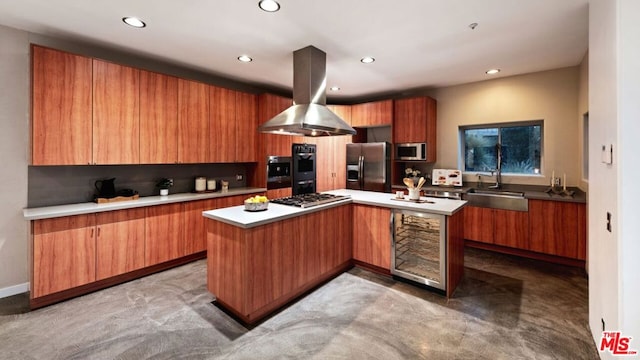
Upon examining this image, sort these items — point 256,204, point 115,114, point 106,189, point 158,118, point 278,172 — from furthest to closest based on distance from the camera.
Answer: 1. point 278,172
2. point 158,118
3. point 106,189
4. point 115,114
5. point 256,204

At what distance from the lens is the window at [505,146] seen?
4312mm

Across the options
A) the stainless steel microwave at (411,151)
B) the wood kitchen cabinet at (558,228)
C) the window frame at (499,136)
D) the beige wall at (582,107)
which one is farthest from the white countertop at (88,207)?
the beige wall at (582,107)

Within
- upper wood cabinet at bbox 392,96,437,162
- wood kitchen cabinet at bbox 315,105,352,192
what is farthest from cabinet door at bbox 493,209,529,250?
wood kitchen cabinet at bbox 315,105,352,192

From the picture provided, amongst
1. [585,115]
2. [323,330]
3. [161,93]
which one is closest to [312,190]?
[161,93]

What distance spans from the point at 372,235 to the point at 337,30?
2240 mm

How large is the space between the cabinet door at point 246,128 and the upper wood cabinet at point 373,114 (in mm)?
2030

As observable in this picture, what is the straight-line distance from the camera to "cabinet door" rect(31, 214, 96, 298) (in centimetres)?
247

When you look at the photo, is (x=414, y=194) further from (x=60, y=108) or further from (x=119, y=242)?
Answer: (x=60, y=108)

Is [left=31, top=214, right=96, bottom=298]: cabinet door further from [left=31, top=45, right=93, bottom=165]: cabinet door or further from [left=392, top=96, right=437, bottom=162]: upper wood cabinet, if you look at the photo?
[left=392, top=96, right=437, bottom=162]: upper wood cabinet

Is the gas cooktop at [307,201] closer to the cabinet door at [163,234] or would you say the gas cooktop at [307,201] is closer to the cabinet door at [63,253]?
the cabinet door at [163,234]

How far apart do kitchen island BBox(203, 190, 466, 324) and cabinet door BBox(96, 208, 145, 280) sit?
3.64 ft

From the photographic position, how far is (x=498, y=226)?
3.95 meters

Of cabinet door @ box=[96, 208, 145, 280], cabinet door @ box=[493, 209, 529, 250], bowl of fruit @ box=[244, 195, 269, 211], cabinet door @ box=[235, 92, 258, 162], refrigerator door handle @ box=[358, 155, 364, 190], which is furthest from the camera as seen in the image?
refrigerator door handle @ box=[358, 155, 364, 190]

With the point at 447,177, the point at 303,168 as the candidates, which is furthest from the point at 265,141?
the point at 447,177
